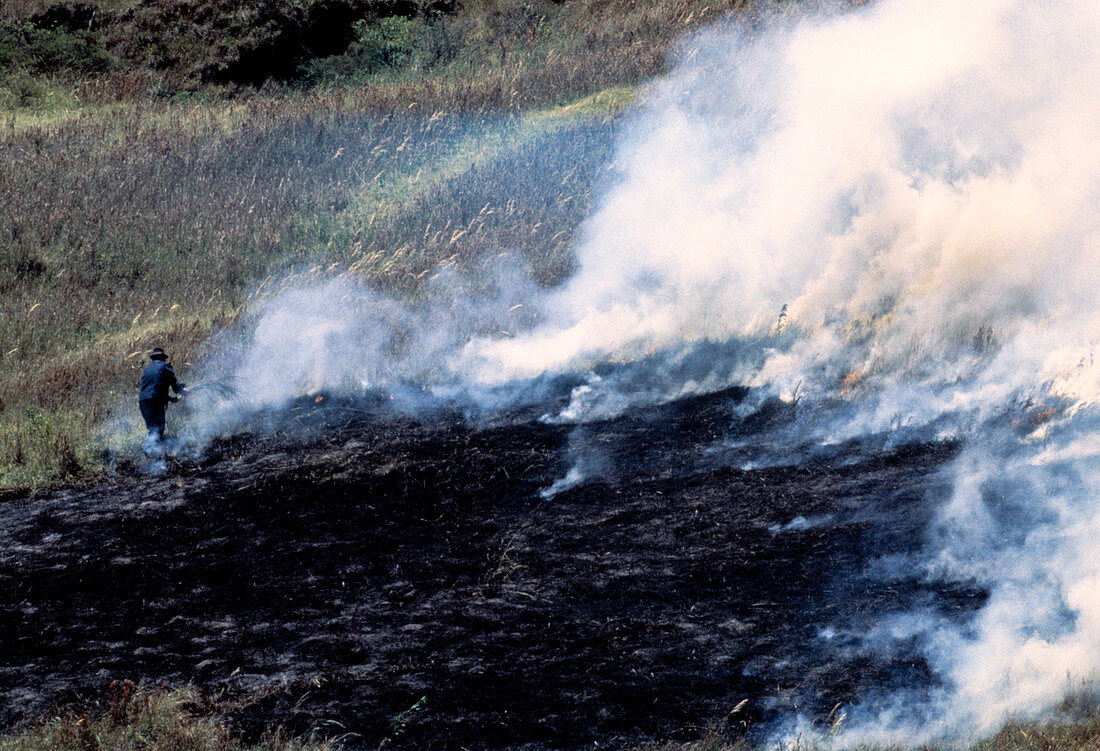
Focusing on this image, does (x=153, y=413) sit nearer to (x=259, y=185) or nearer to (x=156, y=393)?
(x=156, y=393)

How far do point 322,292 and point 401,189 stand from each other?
372 cm

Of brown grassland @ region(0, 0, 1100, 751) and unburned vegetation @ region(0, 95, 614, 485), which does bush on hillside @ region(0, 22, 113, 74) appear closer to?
brown grassland @ region(0, 0, 1100, 751)

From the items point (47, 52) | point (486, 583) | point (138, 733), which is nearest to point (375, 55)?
point (47, 52)

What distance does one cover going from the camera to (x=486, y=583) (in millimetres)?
6492

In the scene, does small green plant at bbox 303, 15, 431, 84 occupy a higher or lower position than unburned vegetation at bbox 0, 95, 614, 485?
higher

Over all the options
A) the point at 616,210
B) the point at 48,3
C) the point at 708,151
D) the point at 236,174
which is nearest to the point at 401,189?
the point at 236,174

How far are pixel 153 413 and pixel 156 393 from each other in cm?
22

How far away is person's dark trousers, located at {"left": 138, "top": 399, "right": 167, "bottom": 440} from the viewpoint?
898 centimetres

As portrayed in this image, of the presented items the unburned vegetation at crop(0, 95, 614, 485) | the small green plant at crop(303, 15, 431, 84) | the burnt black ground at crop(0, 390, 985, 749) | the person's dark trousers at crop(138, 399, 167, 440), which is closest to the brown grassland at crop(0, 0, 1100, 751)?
the unburned vegetation at crop(0, 95, 614, 485)

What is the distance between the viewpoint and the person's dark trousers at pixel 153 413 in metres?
8.98

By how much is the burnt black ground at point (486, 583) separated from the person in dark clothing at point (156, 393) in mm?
656

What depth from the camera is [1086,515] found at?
680cm

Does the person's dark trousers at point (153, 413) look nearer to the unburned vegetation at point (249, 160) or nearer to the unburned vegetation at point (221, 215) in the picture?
the unburned vegetation at point (249, 160)

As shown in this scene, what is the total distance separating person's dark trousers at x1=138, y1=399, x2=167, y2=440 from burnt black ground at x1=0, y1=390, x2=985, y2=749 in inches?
24.8
